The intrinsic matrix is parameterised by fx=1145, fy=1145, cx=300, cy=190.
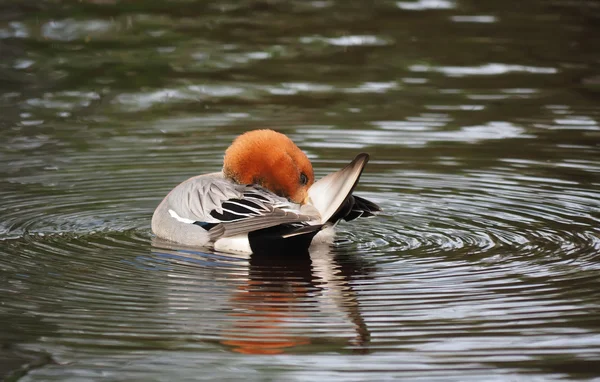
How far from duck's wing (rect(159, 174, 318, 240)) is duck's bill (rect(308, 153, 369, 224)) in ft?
0.36

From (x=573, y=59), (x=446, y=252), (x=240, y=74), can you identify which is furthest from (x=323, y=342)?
(x=573, y=59)

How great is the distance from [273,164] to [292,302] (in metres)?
1.53

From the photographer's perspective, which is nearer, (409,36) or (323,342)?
(323,342)

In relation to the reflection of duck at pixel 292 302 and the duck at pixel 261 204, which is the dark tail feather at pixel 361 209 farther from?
the reflection of duck at pixel 292 302

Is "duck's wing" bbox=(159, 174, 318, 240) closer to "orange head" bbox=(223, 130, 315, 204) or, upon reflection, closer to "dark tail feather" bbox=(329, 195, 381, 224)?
"orange head" bbox=(223, 130, 315, 204)

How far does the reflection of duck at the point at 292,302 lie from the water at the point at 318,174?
21mm

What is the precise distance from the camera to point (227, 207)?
24.7 ft

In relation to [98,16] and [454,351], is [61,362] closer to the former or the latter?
[454,351]

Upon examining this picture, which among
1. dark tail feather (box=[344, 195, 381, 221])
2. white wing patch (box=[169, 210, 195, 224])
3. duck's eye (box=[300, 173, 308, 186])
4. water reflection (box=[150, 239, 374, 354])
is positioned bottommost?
water reflection (box=[150, 239, 374, 354])

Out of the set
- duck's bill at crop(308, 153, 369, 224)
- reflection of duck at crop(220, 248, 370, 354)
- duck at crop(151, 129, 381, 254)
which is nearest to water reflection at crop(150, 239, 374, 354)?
reflection of duck at crop(220, 248, 370, 354)

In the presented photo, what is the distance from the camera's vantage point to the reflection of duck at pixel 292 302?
5.62m

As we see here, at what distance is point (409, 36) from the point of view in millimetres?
14984

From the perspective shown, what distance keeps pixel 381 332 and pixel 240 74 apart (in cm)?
812

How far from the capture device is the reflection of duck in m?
5.62
